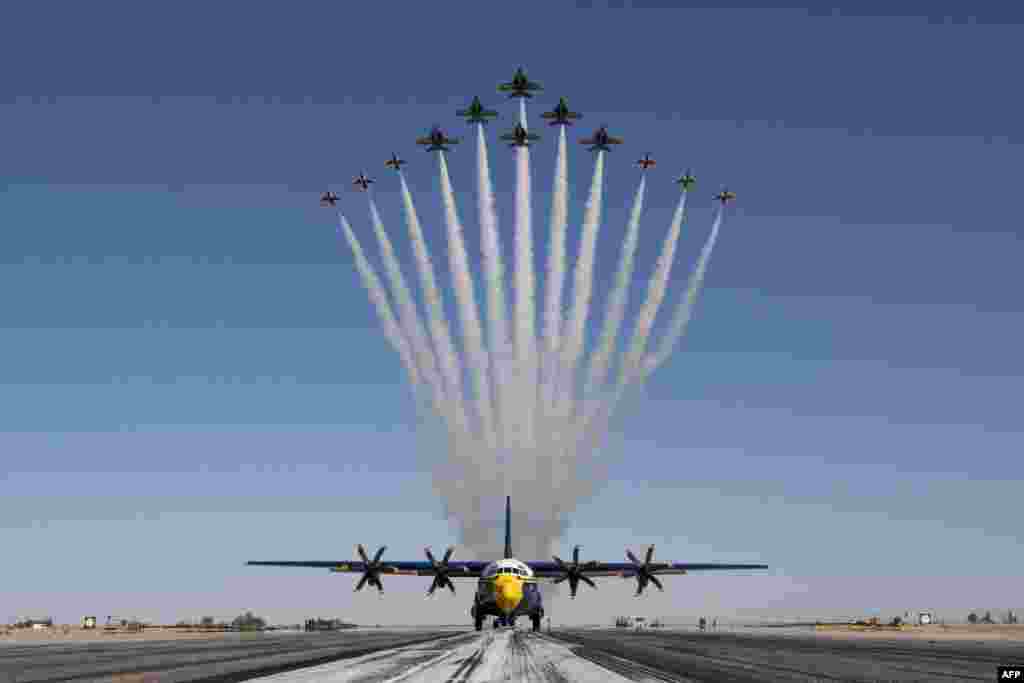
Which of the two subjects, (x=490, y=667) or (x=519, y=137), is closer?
(x=490, y=667)

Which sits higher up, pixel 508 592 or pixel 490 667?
pixel 508 592

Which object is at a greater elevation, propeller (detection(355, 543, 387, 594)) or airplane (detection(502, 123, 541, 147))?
airplane (detection(502, 123, 541, 147))

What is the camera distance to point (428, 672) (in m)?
31.0

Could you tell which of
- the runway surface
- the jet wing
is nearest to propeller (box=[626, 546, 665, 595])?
the jet wing

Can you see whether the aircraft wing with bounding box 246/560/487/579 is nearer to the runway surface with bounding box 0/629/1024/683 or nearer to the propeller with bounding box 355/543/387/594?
the propeller with bounding box 355/543/387/594

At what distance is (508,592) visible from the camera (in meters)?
72.0

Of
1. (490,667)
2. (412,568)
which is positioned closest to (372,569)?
(412,568)

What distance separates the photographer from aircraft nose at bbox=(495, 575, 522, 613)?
71938 mm

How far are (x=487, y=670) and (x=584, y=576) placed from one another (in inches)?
2549

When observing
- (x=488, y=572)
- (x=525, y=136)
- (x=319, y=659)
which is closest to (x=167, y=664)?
(x=319, y=659)

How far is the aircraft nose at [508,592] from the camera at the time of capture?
71938 mm

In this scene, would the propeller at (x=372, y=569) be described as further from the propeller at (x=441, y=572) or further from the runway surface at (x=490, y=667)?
the runway surface at (x=490, y=667)

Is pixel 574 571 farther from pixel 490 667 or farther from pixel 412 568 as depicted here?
pixel 490 667

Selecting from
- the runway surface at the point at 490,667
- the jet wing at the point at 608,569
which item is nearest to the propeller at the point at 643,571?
the jet wing at the point at 608,569
